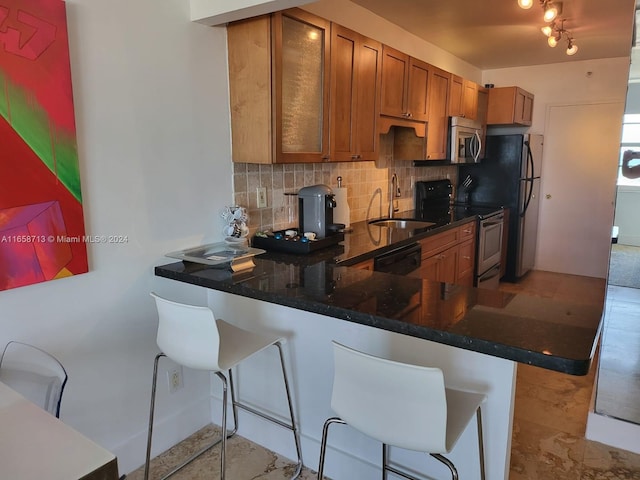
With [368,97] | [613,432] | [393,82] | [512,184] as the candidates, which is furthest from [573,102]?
[613,432]

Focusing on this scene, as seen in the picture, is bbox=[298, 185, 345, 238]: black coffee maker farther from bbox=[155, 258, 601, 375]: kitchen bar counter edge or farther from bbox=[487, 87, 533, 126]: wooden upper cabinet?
bbox=[487, 87, 533, 126]: wooden upper cabinet

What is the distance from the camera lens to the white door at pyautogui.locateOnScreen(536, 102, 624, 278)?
5.07 metres

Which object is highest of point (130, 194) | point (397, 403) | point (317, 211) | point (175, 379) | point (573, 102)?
point (573, 102)

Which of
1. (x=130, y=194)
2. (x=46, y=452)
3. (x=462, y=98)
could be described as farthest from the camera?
(x=462, y=98)

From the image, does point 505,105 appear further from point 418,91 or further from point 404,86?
point 404,86

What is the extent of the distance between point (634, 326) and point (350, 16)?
2525mm

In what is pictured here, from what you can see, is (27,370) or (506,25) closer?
(27,370)

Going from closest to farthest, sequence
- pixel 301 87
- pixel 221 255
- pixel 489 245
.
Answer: pixel 221 255 → pixel 301 87 → pixel 489 245

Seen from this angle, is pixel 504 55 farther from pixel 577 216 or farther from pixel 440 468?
pixel 440 468

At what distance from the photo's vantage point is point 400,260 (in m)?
2.82

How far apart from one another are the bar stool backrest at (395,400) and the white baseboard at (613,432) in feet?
5.16

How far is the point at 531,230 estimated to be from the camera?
534 cm

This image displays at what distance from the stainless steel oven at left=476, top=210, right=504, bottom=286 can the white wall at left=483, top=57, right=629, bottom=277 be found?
1176 mm

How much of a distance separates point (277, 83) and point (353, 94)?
2.25ft
